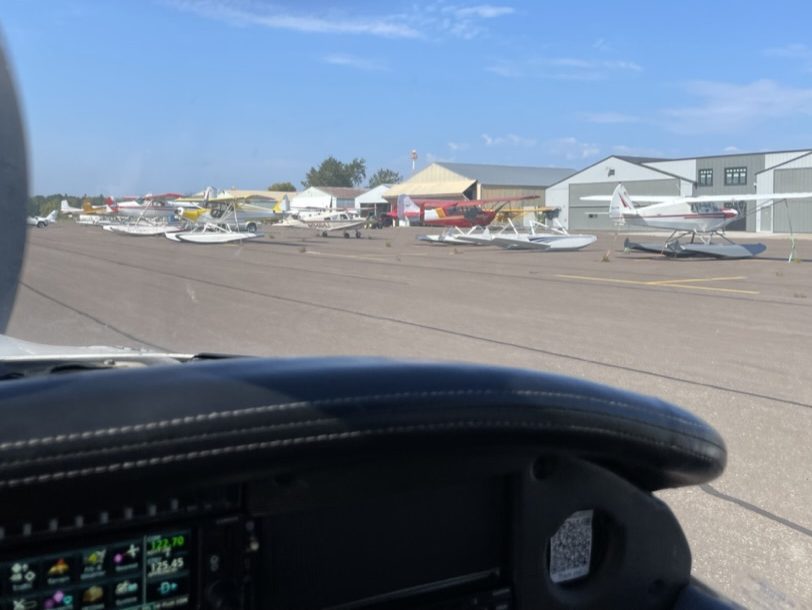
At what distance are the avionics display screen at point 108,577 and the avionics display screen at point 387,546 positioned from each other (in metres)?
0.16

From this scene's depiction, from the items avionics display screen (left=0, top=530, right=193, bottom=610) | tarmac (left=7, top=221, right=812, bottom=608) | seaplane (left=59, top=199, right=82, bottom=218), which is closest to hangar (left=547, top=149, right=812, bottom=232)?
tarmac (left=7, top=221, right=812, bottom=608)

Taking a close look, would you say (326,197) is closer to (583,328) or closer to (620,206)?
(620,206)

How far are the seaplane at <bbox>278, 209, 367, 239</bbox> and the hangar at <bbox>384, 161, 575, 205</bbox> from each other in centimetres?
2361

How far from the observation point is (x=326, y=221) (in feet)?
184

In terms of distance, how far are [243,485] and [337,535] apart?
23 centimetres

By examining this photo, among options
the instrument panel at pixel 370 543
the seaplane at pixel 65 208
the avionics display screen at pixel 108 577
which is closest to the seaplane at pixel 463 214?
the seaplane at pixel 65 208

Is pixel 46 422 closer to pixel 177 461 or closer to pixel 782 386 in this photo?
pixel 177 461

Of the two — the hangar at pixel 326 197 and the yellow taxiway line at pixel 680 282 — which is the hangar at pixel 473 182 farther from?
the yellow taxiway line at pixel 680 282

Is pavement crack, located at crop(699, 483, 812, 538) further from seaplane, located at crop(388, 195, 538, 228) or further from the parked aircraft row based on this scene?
seaplane, located at crop(388, 195, 538, 228)

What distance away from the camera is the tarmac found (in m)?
4.66

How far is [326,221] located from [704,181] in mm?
29646

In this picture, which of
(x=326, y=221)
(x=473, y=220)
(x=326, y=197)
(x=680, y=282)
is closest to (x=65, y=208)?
(x=680, y=282)

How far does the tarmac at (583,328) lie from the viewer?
4.66 m

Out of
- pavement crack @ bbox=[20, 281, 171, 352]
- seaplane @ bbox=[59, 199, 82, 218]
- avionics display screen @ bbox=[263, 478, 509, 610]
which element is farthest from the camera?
pavement crack @ bbox=[20, 281, 171, 352]
